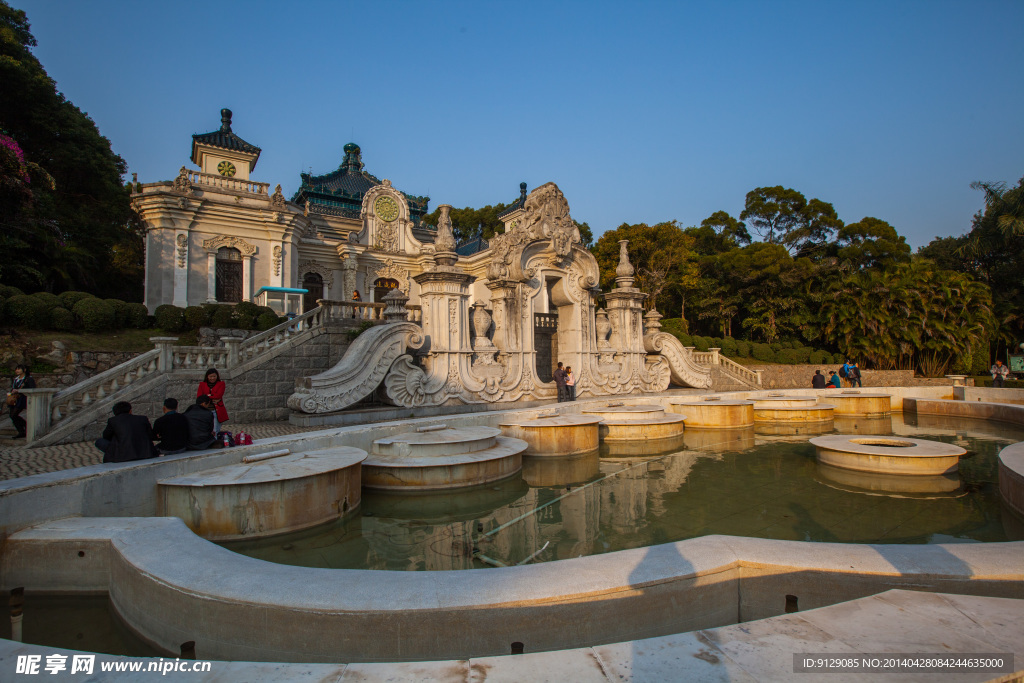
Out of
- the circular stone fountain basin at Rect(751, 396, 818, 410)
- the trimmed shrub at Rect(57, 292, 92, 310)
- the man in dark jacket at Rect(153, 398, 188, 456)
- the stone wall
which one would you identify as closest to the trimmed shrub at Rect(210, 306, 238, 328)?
the trimmed shrub at Rect(57, 292, 92, 310)

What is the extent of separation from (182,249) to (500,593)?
22633 millimetres

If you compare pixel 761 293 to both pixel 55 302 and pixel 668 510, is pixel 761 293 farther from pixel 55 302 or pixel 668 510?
pixel 55 302

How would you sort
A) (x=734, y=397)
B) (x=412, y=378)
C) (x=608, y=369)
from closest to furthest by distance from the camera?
(x=412, y=378) < (x=734, y=397) < (x=608, y=369)

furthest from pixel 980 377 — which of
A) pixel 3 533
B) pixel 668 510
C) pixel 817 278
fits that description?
pixel 3 533

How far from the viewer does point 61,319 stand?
14031 millimetres

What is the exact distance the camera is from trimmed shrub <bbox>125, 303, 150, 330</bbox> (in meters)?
15.5

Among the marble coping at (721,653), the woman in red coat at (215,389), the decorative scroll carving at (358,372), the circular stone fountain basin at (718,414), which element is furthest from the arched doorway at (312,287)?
the marble coping at (721,653)

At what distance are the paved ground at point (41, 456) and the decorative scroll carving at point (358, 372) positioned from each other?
3.17 ft

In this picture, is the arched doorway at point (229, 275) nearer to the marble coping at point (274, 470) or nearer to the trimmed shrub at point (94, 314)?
the trimmed shrub at point (94, 314)

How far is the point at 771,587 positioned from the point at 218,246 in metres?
23.6

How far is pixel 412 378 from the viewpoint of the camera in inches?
476

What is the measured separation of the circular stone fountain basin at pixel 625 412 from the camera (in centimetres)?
1151

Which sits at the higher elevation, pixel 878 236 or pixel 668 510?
pixel 878 236

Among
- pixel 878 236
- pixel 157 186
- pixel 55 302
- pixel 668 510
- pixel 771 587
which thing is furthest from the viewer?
pixel 878 236
